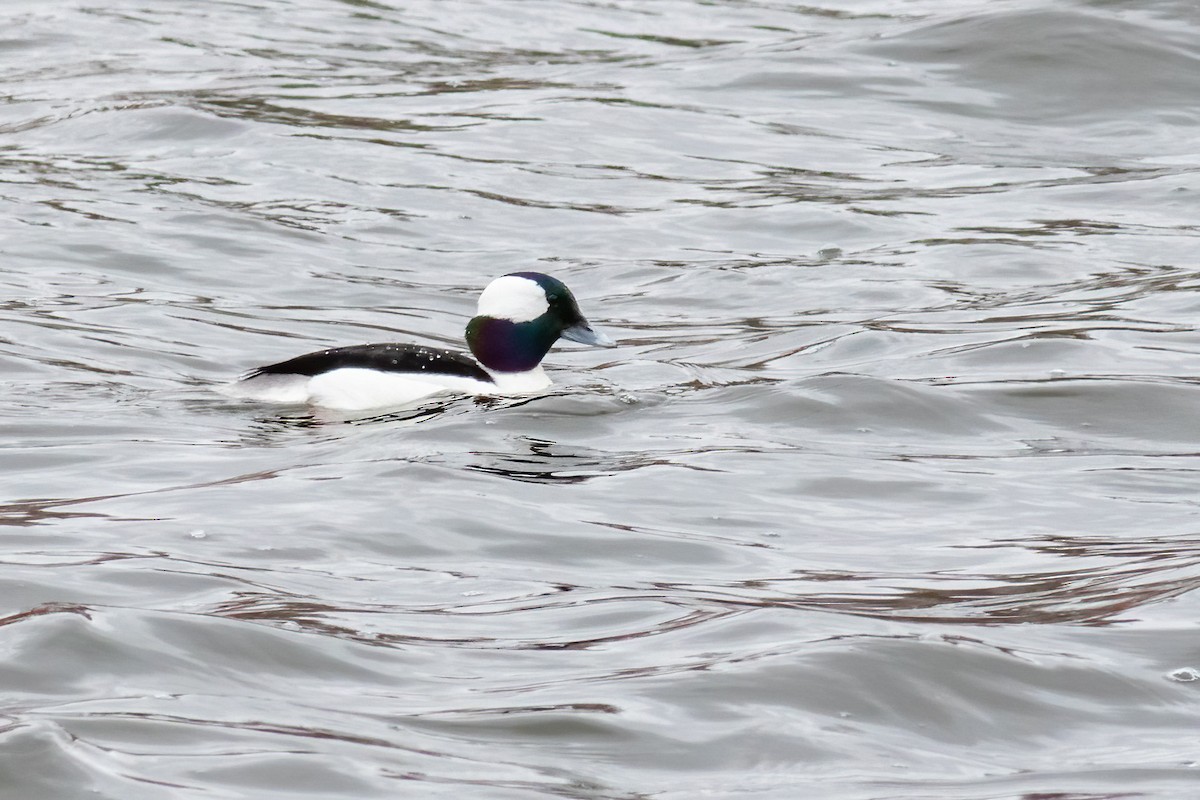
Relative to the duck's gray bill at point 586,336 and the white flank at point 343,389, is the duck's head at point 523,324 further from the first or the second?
the white flank at point 343,389

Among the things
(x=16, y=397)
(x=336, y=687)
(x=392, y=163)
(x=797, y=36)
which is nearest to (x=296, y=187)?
(x=392, y=163)

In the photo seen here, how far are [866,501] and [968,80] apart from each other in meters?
10.4

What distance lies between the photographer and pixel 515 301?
9578 mm

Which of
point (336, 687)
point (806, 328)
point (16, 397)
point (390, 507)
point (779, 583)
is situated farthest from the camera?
point (806, 328)

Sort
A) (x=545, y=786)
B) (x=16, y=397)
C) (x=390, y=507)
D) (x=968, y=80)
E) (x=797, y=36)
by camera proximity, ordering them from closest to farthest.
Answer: (x=545, y=786)
(x=390, y=507)
(x=16, y=397)
(x=968, y=80)
(x=797, y=36)

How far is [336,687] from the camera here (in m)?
4.91

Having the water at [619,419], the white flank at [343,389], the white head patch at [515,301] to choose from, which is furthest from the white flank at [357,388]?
the white head patch at [515,301]

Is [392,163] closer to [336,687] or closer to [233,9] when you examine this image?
[233,9]

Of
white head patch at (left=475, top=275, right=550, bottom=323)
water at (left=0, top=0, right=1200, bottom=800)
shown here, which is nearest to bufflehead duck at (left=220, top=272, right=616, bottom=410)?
white head patch at (left=475, top=275, right=550, bottom=323)

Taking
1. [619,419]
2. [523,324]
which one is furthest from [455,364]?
[619,419]

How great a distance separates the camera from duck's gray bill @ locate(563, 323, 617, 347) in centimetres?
964

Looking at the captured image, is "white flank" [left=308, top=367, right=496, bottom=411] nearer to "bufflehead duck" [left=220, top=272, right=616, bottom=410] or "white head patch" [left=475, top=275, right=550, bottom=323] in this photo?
"bufflehead duck" [left=220, top=272, right=616, bottom=410]

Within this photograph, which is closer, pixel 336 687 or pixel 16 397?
pixel 336 687

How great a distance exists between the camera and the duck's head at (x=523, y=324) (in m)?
9.50
